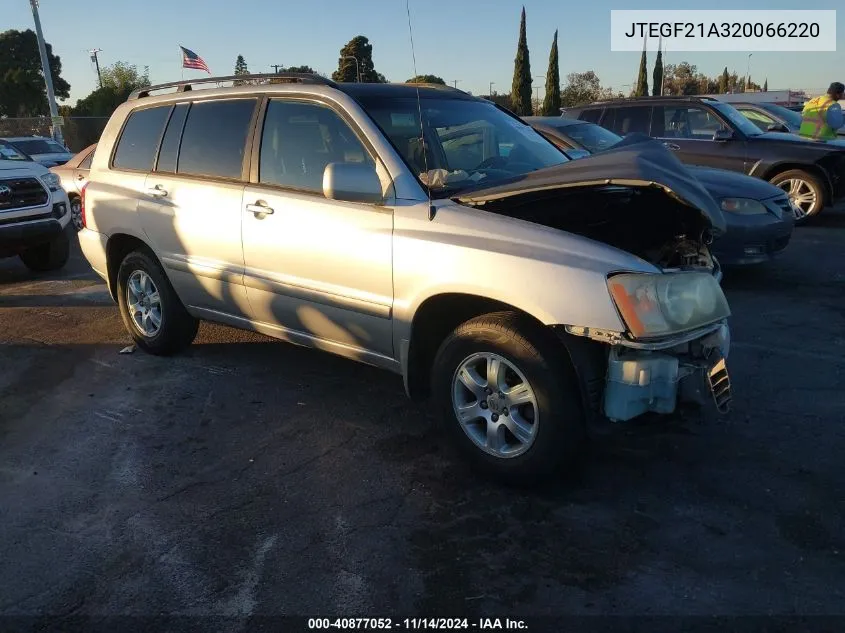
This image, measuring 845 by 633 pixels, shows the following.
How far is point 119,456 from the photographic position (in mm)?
3900

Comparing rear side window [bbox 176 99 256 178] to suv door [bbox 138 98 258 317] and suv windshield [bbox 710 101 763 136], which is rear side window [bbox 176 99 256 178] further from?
suv windshield [bbox 710 101 763 136]

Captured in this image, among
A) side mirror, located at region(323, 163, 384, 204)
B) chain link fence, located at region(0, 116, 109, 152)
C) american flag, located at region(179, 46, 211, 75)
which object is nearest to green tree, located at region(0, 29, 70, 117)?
chain link fence, located at region(0, 116, 109, 152)

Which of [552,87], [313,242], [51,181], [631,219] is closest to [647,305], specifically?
[631,219]

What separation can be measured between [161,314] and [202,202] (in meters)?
1.13

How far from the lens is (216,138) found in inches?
184

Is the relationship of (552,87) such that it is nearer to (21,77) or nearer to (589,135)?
(589,135)

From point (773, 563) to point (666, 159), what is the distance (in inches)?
73.7

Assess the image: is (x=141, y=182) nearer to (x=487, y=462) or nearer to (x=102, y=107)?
(x=487, y=462)

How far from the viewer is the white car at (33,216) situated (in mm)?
8062

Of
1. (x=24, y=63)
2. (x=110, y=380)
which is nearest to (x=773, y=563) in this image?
(x=110, y=380)

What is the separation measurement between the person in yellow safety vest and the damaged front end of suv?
8.17 m

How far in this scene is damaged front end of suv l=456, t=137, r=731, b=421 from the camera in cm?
297

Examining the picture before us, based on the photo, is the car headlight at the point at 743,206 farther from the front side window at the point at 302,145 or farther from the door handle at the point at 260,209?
the door handle at the point at 260,209

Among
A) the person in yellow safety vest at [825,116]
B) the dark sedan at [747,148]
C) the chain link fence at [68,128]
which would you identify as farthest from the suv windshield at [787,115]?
the chain link fence at [68,128]
